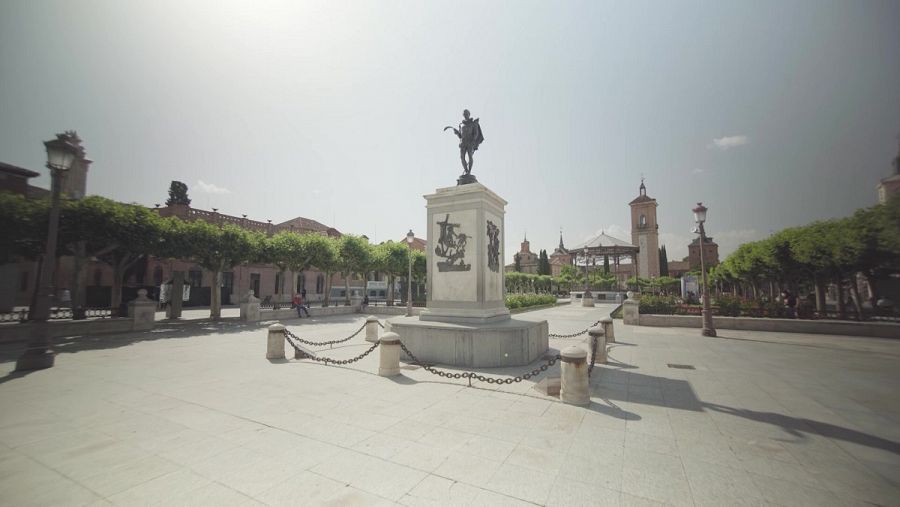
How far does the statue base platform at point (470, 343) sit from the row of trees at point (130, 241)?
16.4 metres

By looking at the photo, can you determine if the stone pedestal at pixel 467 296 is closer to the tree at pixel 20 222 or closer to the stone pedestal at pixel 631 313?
the stone pedestal at pixel 631 313

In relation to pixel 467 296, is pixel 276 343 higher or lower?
lower

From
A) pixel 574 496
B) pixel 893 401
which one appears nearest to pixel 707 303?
pixel 893 401

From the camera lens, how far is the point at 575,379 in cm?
592

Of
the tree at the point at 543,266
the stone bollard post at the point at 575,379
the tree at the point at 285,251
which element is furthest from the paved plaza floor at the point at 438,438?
the tree at the point at 543,266

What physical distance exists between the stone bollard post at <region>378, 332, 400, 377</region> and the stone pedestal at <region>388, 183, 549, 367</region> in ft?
4.35

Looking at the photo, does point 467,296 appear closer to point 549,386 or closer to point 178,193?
point 549,386

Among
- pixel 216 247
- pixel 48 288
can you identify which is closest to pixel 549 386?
pixel 48 288

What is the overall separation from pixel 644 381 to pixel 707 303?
1078cm

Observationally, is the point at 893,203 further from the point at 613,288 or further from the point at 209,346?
the point at 613,288

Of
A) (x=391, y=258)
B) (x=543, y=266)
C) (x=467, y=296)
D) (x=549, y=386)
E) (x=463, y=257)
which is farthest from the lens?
(x=543, y=266)

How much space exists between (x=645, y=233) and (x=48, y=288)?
273 feet

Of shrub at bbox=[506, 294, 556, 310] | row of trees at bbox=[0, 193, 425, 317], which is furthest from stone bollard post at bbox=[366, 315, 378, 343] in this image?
shrub at bbox=[506, 294, 556, 310]

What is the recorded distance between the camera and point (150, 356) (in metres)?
10.4
